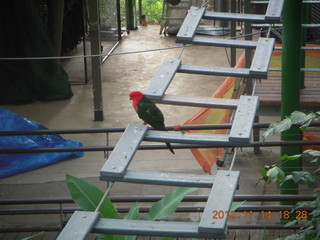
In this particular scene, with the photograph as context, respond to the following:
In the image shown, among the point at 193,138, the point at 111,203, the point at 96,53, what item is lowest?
the point at 96,53

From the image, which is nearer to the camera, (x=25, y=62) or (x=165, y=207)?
(x=165, y=207)

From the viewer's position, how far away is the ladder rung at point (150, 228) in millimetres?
2115

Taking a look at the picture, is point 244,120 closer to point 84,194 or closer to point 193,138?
point 193,138

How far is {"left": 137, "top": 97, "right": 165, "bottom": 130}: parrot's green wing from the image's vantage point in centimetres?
330

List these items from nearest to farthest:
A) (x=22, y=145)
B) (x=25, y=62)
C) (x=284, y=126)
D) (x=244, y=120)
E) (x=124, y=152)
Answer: (x=124, y=152), (x=244, y=120), (x=284, y=126), (x=22, y=145), (x=25, y=62)

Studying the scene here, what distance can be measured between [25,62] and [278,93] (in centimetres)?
489

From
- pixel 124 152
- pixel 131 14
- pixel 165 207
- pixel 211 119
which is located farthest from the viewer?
pixel 131 14

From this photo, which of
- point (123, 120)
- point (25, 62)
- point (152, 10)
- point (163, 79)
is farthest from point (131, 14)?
point (163, 79)

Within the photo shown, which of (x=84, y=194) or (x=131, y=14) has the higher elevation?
(x=84, y=194)

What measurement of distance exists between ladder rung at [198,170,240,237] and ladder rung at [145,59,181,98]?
77cm

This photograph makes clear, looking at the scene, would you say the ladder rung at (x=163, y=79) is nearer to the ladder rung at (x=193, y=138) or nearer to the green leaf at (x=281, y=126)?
the ladder rung at (x=193, y=138)

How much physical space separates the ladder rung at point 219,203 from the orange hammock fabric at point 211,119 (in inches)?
143

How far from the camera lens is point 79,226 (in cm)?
213

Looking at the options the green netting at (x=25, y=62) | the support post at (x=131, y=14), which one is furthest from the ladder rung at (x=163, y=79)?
the support post at (x=131, y=14)
